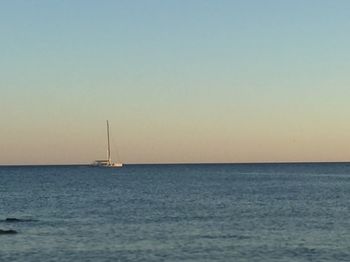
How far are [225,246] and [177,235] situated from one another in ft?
27.1

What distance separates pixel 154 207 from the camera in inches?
3991

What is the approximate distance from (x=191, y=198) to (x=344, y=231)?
5359 centimetres

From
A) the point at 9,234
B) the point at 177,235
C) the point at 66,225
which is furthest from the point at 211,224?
the point at 9,234

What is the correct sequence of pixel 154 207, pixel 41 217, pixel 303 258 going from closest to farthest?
pixel 303 258 → pixel 41 217 → pixel 154 207

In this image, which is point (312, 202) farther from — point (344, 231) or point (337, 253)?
point (337, 253)

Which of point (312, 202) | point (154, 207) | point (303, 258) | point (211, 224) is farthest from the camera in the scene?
point (312, 202)

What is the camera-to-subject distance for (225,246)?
59.2m

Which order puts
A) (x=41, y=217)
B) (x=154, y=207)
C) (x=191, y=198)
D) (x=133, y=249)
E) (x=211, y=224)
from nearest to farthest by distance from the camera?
(x=133, y=249), (x=211, y=224), (x=41, y=217), (x=154, y=207), (x=191, y=198)

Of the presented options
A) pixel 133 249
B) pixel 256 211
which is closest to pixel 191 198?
pixel 256 211

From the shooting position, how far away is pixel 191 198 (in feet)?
396

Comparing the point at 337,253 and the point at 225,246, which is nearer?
the point at 337,253

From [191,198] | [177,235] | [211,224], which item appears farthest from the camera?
[191,198]

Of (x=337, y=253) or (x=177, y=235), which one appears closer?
(x=337, y=253)

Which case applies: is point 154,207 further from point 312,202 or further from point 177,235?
point 177,235
